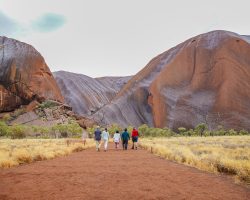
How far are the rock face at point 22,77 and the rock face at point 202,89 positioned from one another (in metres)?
19.2

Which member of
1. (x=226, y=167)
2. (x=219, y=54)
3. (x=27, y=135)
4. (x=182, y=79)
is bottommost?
(x=27, y=135)

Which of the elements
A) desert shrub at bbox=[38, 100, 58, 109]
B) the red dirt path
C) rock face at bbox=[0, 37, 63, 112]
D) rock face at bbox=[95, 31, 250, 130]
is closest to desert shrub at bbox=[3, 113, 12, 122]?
rock face at bbox=[0, 37, 63, 112]

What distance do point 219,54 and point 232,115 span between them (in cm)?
1918

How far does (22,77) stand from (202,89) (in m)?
→ 48.4

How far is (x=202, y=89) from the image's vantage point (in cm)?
9144

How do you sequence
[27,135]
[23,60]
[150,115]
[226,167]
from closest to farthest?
[226,167]
[27,135]
[23,60]
[150,115]

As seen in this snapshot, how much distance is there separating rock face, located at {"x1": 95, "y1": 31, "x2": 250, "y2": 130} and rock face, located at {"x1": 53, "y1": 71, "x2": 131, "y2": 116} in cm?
1985

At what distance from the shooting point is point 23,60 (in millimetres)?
94000

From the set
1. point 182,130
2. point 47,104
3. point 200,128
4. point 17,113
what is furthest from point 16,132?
point 200,128

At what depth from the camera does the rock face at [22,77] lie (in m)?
→ 91.1

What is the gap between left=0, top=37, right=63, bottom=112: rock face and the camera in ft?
299

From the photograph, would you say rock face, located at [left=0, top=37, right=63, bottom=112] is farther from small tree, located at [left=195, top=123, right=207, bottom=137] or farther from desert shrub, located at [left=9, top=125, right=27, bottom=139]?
small tree, located at [left=195, top=123, right=207, bottom=137]

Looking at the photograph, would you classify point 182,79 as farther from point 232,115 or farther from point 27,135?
point 27,135

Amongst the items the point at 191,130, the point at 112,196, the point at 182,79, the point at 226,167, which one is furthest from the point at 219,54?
the point at 112,196
